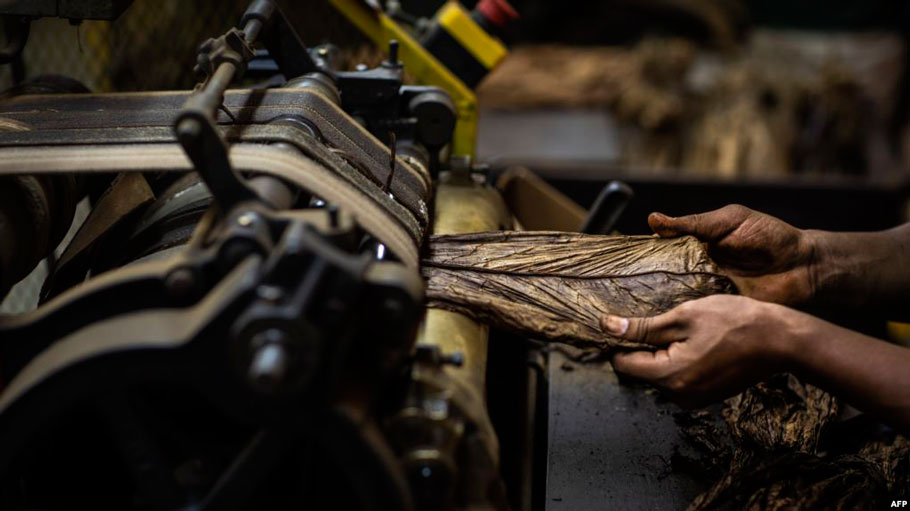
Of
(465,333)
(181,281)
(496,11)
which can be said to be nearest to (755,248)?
(465,333)

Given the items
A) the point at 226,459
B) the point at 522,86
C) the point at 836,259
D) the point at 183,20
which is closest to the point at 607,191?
the point at 836,259

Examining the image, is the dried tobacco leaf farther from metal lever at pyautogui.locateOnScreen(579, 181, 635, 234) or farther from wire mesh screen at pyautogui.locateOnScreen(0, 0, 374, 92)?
wire mesh screen at pyautogui.locateOnScreen(0, 0, 374, 92)

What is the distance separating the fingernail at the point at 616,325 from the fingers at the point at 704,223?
7.9 inches

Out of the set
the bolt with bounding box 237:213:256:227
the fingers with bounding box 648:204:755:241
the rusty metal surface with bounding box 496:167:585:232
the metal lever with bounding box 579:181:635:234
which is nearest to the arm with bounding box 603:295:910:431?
the fingers with bounding box 648:204:755:241

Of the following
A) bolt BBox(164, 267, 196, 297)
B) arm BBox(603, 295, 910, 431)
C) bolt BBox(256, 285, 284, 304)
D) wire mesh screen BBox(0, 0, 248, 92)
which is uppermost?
wire mesh screen BBox(0, 0, 248, 92)

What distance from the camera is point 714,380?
45.7 inches

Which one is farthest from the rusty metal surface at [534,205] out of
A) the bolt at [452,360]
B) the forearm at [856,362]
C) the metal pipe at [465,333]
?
the bolt at [452,360]

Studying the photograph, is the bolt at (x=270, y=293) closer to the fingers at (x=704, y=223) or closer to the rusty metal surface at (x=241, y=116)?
the rusty metal surface at (x=241, y=116)

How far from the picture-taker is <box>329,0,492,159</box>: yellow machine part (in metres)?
2.00

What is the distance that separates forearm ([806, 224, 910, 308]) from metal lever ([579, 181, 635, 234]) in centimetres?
51

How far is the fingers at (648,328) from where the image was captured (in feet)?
3.86

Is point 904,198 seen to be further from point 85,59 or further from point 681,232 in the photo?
point 85,59

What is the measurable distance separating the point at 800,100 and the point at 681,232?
324 centimetres

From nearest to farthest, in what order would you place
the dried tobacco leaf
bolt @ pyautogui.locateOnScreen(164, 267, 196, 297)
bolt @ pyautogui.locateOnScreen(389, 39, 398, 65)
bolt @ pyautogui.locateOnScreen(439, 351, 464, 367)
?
bolt @ pyautogui.locateOnScreen(164, 267, 196, 297) → bolt @ pyautogui.locateOnScreen(439, 351, 464, 367) → the dried tobacco leaf → bolt @ pyautogui.locateOnScreen(389, 39, 398, 65)
